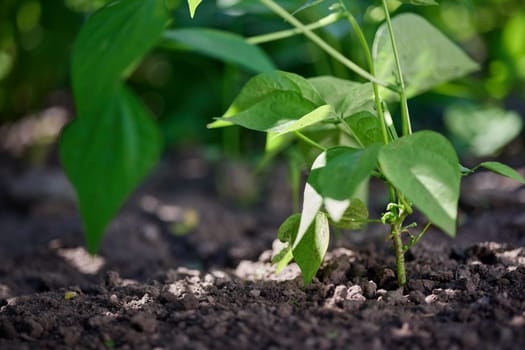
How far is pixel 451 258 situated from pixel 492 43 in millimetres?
1562

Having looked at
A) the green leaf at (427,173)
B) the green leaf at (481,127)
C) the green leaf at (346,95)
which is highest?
the green leaf at (346,95)

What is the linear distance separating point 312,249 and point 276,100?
20 cm

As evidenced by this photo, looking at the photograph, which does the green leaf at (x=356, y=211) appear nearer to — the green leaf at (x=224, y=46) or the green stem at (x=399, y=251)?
the green stem at (x=399, y=251)

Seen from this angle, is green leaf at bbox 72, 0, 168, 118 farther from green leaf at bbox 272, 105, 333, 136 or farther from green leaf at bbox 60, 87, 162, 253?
green leaf at bbox 272, 105, 333, 136

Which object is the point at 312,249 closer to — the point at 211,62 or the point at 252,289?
the point at 252,289

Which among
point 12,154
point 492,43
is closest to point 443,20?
point 492,43

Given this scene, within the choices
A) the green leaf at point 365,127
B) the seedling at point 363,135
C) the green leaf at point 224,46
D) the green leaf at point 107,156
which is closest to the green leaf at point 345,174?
the seedling at point 363,135

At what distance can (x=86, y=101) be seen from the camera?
101cm

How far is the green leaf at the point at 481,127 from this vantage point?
1.83 meters

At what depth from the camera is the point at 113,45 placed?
3.23 feet

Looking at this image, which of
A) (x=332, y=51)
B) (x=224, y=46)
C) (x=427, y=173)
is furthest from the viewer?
(x=224, y=46)

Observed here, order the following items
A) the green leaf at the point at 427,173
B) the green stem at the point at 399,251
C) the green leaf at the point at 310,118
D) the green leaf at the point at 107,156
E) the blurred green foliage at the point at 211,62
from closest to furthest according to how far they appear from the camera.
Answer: the green leaf at the point at 427,173, the green leaf at the point at 310,118, the green stem at the point at 399,251, the green leaf at the point at 107,156, the blurred green foliage at the point at 211,62

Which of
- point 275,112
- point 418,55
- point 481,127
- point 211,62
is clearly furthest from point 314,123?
point 211,62

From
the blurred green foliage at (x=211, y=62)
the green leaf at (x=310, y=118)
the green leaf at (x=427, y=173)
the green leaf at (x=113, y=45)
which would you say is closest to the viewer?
the green leaf at (x=427, y=173)
